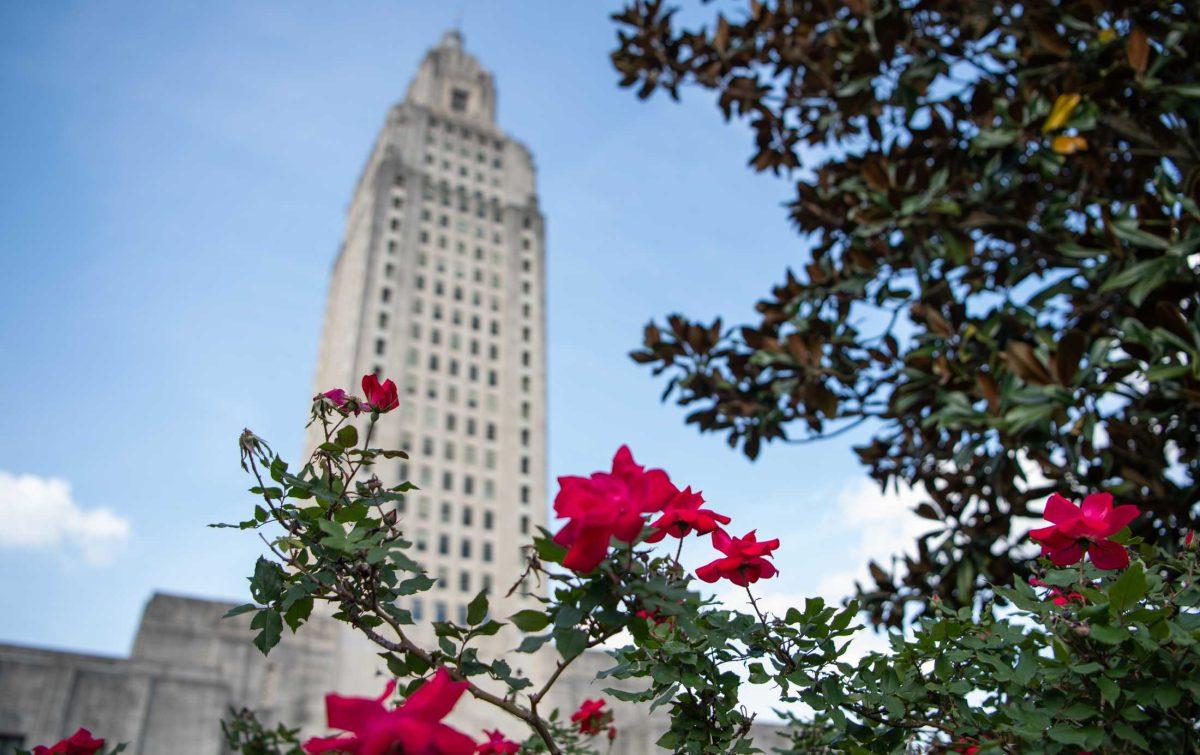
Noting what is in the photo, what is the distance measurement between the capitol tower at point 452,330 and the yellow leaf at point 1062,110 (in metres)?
44.1

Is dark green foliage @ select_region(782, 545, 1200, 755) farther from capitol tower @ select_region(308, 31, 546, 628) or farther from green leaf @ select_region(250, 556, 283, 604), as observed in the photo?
capitol tower @ select_region(308, 31, 546, 628)

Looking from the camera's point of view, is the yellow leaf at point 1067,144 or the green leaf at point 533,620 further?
the yellow leaf at point 1067,144

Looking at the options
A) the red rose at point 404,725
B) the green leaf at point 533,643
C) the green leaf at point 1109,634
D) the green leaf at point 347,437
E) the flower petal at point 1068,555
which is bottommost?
the red rose at point 404,725

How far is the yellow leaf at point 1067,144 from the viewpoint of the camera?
4.54 meters

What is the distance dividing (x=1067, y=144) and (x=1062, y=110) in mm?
194

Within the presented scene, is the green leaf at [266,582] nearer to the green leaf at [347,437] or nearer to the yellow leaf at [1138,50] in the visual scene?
the green leaf at [347,437]

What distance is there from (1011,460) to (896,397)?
688 millimetres

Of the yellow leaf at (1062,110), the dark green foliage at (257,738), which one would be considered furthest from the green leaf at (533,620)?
the yellow leaf at (1062,110)

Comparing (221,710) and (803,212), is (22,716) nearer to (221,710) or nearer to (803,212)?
(221,710)

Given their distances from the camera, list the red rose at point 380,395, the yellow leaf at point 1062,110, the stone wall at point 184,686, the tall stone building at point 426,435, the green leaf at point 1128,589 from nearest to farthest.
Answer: the green leaf at point 1128,589
the red rose at point 380,395
the yellow leaf at point 1062,110
the stone wall at point 184,686
the tall stone building at point 426,435

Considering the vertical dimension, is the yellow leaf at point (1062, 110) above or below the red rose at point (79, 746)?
above

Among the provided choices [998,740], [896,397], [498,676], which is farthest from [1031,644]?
[896,397]

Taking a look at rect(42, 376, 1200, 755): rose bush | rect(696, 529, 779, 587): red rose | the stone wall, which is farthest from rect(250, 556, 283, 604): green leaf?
the stone wall

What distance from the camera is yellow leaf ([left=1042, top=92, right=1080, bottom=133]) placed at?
4434 mm
